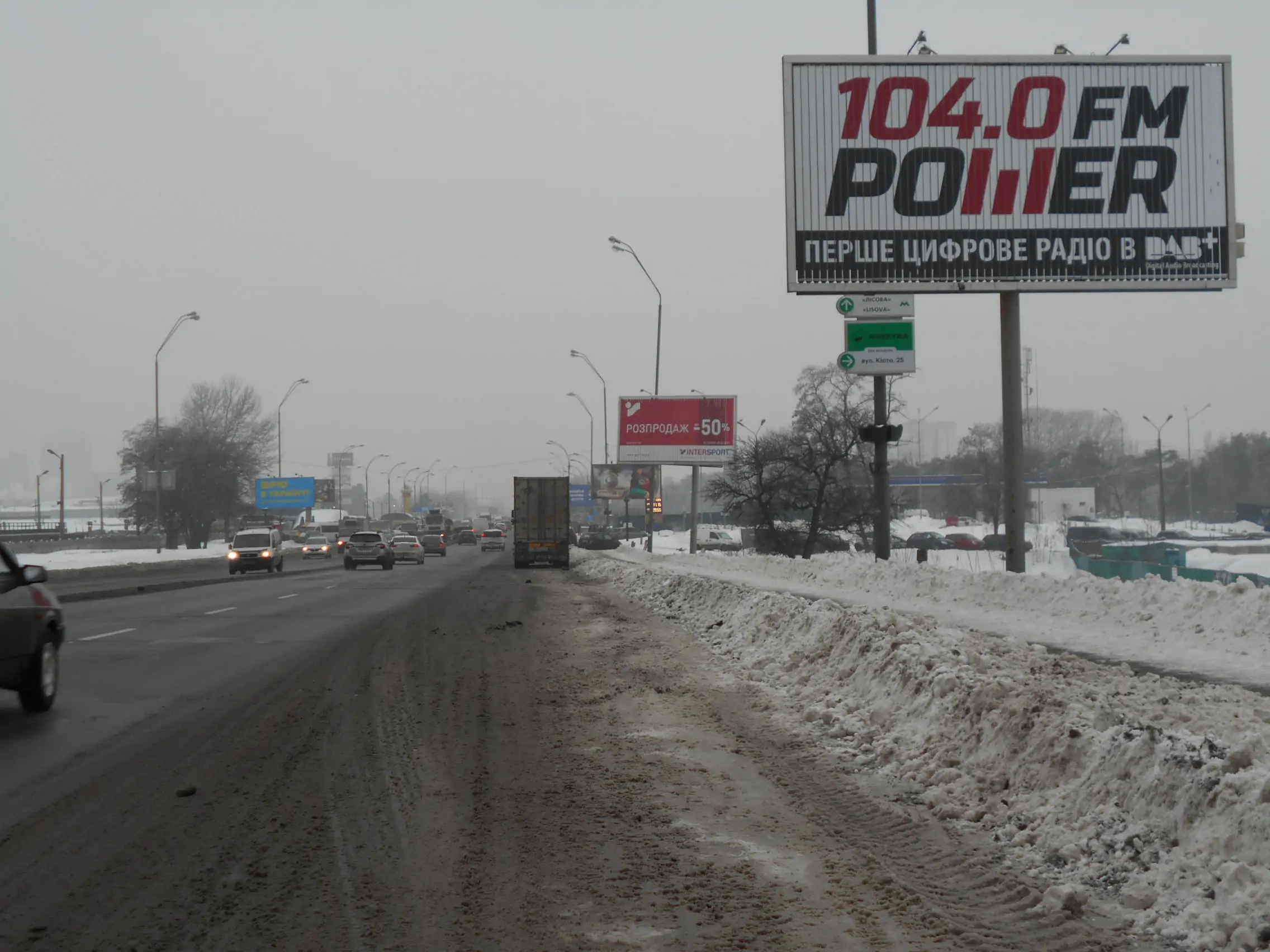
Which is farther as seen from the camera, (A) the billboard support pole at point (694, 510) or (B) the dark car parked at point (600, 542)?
(B) the dark car parked at point (600, 542)

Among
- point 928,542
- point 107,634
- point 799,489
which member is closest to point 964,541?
point 928,542

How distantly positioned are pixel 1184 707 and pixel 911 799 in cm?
175

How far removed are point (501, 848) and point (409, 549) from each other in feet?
213

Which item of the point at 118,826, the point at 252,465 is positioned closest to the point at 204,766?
the point at 118,826

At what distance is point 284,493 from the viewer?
11862 cm

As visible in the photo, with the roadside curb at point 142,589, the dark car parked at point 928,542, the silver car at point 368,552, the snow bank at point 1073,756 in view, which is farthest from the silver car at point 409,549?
the snow bank at point 1073,756

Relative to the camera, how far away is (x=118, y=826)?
6.82 m

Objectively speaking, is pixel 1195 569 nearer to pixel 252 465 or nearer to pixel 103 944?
pixel 103 944

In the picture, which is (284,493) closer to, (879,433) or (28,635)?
(879,433)

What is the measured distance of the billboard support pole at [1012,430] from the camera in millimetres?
19828

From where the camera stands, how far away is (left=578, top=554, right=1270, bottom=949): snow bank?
Answer: 522cm

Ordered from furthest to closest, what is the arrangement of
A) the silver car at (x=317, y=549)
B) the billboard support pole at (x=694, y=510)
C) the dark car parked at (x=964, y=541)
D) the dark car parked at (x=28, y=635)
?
the silver car at (x=317, y=549) → the dark car parked at (x=964, y=541) → the billboard support pole at (x=694, y=510) → the dark car parked at (x=28, y=635)

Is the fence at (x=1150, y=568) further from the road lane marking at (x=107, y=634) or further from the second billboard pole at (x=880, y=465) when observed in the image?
the road lane marking at (x=107, y=634)

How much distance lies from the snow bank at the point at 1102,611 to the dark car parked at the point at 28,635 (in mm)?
9332
